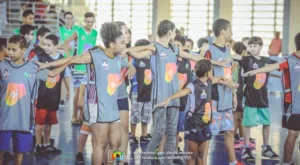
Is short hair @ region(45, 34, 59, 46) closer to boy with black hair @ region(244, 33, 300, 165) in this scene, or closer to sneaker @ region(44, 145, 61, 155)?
sneaker @ region(44, 145, 61, 155)

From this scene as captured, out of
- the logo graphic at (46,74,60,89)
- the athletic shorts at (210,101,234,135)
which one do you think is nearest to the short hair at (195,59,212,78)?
the athletic shorts at (210,101,234,135)

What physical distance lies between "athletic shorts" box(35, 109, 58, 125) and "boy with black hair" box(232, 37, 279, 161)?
2.67 meters

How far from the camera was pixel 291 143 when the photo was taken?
6801mm

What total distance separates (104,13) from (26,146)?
1857 centimetres

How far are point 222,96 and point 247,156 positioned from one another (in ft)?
4.18

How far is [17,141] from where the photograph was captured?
5773 mm

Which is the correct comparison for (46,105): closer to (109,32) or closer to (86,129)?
(86,129)

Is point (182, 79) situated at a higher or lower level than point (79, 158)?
higher

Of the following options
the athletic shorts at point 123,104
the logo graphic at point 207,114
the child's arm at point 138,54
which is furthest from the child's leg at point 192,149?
the child's arm at point 138,54

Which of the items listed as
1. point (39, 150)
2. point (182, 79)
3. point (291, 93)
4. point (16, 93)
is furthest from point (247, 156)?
point (16, 93)

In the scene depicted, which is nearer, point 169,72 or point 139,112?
point 169,72

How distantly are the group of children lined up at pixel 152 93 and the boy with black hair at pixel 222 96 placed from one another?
1 centimetres

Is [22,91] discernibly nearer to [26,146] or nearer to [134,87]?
[26,146]

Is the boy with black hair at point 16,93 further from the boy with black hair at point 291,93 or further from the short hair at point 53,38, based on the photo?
the boy with black hair at point 291,93
